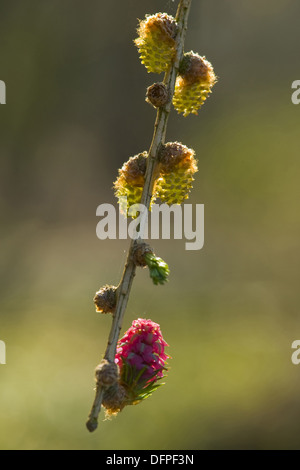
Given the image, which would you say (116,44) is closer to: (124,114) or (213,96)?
(124,114)

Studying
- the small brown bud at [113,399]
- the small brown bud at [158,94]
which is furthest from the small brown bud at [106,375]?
the small brown bud at [158,94]

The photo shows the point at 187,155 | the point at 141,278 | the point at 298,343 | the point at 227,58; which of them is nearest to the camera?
the point at 187,155

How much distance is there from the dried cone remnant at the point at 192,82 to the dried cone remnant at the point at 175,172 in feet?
0.10

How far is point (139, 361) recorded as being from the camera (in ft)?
1.06

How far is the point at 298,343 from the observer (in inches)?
53.8

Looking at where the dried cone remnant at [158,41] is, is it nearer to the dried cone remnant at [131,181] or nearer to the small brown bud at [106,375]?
the dried cone remnant at [131,181]

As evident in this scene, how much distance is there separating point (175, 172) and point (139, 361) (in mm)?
116

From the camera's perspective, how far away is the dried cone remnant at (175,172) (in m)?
0.32

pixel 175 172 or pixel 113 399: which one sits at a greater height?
pixel 175 172

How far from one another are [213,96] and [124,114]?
0.37 metres

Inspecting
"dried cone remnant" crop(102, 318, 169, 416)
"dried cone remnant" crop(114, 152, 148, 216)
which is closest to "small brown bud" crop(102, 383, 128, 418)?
"dried cone remnant" crop(102, 318, 169, 416)

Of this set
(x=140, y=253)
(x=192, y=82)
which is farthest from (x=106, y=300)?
(x=192, y=82)

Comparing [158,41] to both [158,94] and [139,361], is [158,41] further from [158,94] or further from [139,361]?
[139,361]

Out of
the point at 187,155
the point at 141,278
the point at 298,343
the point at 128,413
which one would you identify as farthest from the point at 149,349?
the point at 141,278
